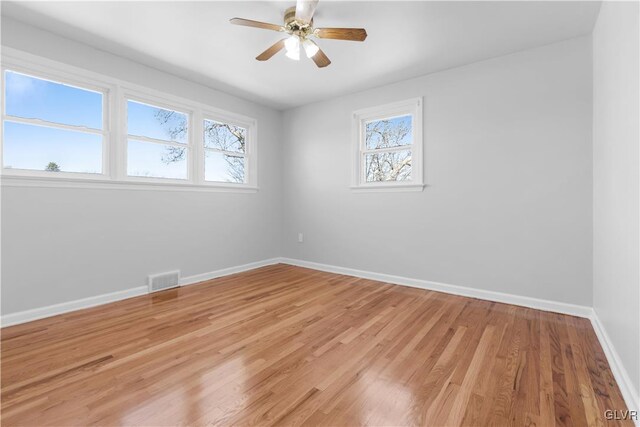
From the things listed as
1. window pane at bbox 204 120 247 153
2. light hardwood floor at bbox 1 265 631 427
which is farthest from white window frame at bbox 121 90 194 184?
light hardwood floor at bbox 1 265 631 427

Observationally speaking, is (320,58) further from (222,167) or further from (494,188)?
(222,167)

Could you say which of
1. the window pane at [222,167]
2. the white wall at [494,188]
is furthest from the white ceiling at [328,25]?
the window pane at [222,167]

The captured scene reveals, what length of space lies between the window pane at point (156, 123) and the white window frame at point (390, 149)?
2.37 meters

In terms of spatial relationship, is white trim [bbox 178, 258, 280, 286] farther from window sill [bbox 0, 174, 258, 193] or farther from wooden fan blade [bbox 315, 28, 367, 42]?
wooden fan blade [bbox 315, 28, 367, 42]

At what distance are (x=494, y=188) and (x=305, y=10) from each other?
2545 mm

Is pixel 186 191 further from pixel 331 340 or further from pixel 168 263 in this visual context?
pixel 331 340

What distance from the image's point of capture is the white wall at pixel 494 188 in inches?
109

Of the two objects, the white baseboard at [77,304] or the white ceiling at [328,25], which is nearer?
the white ceiling at [328,25]

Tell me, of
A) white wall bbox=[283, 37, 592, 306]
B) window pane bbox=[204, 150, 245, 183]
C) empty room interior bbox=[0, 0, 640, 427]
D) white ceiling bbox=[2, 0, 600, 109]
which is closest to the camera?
empty room interior bbox=[0, 0, 640, 427]

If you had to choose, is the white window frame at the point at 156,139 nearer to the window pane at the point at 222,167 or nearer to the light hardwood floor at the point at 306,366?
the window pane at the point at 222,167

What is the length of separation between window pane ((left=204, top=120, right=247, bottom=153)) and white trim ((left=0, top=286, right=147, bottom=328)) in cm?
212

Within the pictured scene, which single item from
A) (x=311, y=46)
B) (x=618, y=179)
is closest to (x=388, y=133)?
(x=311, y=46)

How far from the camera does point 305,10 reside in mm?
2139

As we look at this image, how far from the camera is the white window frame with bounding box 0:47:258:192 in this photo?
2.58 m
